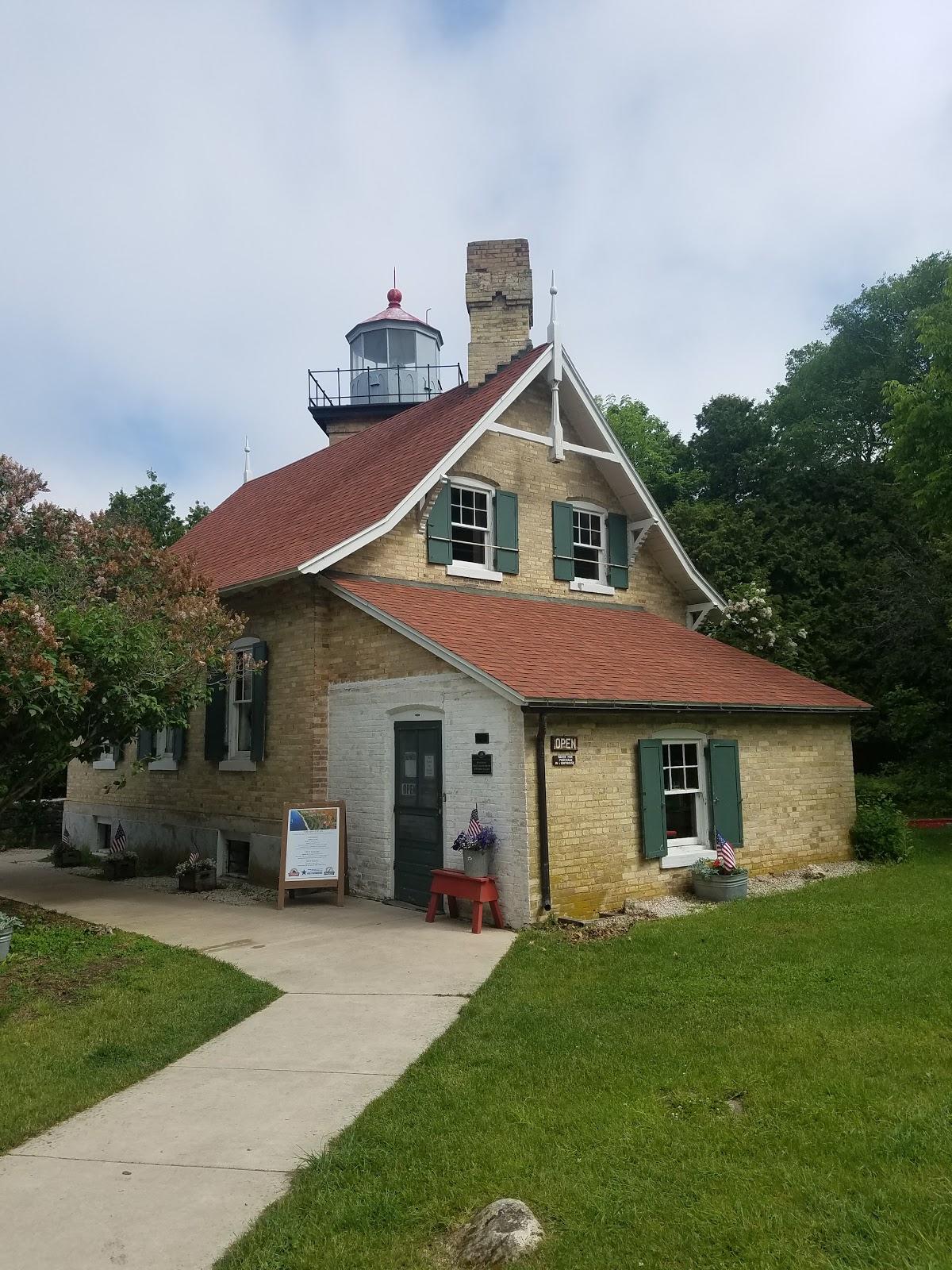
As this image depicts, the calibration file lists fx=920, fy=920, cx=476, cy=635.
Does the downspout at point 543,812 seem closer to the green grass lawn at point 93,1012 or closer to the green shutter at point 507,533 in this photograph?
the green grass lawn at point 93,1012

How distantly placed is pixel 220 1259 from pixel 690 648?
41.7ft

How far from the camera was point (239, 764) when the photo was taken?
14.4 metres

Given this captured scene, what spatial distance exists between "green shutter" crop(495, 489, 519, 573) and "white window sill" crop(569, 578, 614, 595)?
1.35m

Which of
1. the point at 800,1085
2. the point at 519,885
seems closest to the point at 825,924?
the point at 519,885

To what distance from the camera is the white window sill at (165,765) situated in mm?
16219

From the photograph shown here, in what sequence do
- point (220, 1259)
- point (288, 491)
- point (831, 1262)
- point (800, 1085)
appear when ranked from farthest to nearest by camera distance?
point (288, 491) < point (800, 1085) < point (220, 1259) < point (831, 1262)

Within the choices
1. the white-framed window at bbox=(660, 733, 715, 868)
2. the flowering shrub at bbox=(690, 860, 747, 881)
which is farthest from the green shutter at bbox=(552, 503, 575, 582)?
the flowering shrub at bbox=(690, 860, 747, 881)

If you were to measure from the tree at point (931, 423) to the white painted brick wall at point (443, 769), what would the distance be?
36.0 feet

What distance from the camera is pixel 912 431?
56.0 feet

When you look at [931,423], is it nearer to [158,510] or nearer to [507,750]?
[507,750]

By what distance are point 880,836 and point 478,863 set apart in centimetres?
781

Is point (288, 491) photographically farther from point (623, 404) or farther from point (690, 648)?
point (623, 404)

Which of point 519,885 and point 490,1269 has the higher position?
point 519,885

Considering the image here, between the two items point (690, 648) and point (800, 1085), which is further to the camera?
point (690, 648)
